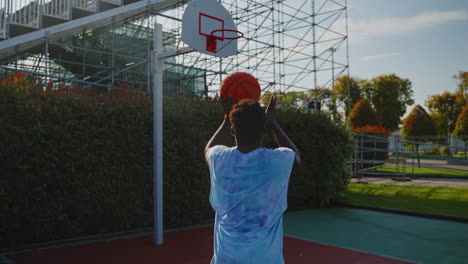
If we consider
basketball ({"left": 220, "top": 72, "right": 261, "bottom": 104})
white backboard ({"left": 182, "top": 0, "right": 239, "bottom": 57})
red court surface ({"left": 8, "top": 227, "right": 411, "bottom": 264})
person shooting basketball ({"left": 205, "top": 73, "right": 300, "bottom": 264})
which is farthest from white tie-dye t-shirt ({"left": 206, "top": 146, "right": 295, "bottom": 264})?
white backboard ({"left": 182, "top": 0, "right": 239, "bottom": 57})

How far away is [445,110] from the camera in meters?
40.6

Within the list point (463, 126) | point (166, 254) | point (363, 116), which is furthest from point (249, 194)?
point (463, 126)

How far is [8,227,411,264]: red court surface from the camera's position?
14.0ft

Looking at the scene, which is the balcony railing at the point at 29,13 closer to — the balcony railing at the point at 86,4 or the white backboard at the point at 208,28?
the balcony railing at the point at 86,4

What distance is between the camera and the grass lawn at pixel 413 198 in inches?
288

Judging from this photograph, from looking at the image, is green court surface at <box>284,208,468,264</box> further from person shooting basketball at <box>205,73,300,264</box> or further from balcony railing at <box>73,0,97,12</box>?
balcony railing at <box>73,0,97,12</box>

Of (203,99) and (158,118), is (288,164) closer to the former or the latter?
(158,118)

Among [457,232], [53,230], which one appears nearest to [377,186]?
[457,232]

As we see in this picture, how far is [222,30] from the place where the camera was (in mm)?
4867

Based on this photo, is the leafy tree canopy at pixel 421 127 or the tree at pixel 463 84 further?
the tree at pixel 463 84

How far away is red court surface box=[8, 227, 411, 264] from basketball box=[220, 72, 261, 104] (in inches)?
79.7

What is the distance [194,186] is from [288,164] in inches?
176

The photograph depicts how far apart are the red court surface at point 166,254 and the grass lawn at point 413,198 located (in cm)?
332

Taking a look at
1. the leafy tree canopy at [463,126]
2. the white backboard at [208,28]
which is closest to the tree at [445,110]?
the leafy tree canopy at [463,126]
